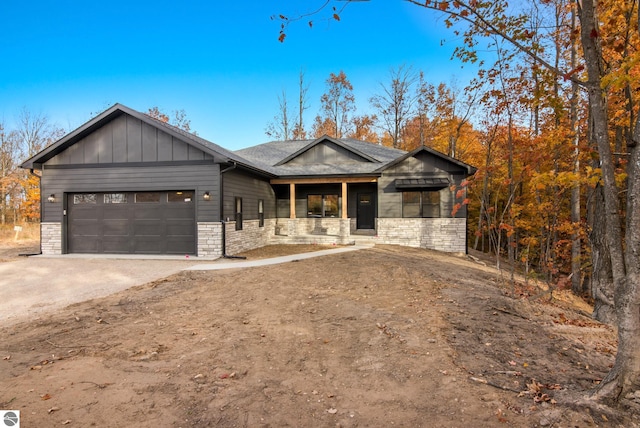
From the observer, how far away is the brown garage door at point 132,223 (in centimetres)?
1148

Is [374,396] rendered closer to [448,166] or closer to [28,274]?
[28,274]

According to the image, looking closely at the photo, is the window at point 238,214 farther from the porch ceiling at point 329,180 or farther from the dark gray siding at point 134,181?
the porch ceiling at point 329,180

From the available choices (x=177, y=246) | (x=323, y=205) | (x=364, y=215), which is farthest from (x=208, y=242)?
(x=364, y=215)

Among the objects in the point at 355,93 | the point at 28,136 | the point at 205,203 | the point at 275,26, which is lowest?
the point at 205,203

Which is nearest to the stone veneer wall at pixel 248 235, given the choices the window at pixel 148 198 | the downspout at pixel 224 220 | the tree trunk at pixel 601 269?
the downspout at pixel 224 220

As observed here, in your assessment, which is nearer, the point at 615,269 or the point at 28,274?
the point at 615,269

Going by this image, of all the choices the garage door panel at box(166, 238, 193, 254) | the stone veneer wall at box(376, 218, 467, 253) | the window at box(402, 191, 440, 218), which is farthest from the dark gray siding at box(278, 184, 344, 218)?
the garage door panel at box(166, 238, 193, 254)

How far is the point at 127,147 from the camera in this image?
11562mm

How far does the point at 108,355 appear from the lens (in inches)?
151

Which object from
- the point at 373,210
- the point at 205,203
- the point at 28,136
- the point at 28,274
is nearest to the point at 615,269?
the point at 205,203

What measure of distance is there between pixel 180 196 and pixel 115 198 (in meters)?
2.54

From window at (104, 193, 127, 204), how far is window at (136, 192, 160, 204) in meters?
0.54

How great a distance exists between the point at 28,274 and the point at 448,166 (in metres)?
15.1

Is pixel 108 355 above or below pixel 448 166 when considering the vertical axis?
below
